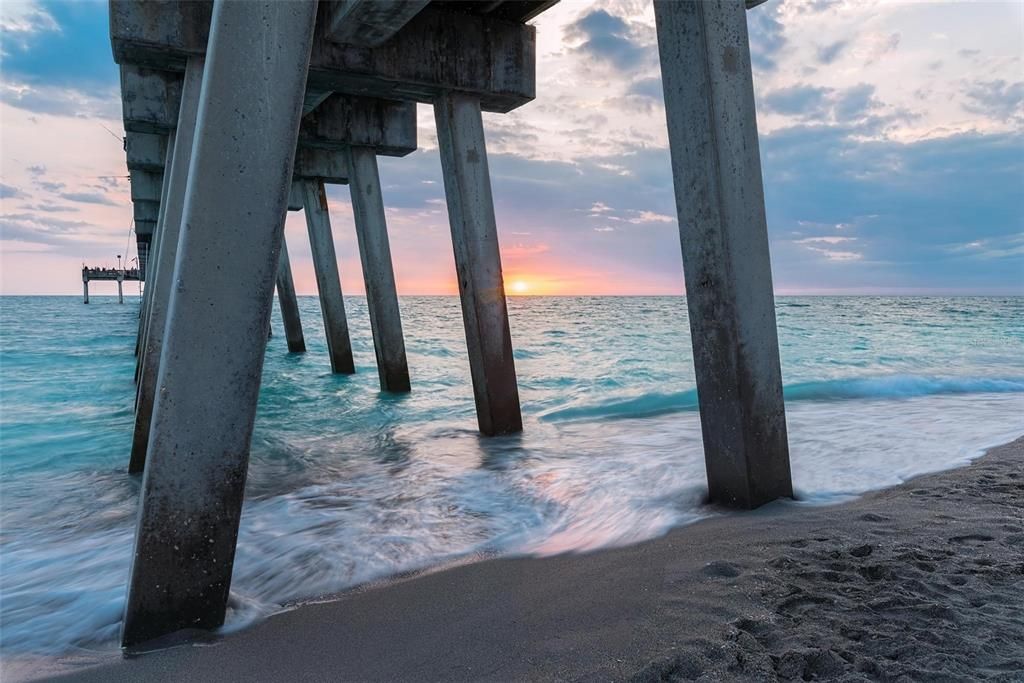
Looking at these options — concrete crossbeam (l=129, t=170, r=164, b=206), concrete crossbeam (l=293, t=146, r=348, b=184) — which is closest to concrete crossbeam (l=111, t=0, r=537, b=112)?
concrete crossbeam (l=293, t=146, r=348, b=184)

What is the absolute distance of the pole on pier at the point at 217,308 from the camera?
207 cm

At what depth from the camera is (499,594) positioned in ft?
8.23

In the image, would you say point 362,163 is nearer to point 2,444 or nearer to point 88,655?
point 2,444

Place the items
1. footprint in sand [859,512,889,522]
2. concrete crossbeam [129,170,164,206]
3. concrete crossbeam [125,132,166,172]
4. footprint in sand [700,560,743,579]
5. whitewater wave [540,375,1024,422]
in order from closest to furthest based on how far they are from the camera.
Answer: footprint in sand [700,560,743,579] < footprint in sand [859,512,889,522] < whitewater wave [540,375,1024,422] < concrete crossbeam [125,132,166,172] < concrete crossbeam [129,170,164,206]

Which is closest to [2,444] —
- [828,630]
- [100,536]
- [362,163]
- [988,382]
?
[100,536]

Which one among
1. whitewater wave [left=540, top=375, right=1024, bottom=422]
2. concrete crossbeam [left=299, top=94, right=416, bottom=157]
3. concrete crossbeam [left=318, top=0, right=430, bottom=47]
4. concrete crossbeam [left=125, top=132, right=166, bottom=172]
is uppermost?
concrete crossbeam [left=125, top=132, right=166, bottom=172]

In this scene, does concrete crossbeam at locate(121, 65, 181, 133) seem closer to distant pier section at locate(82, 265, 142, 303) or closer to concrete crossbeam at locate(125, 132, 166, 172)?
concrete crossbeam at locate(125, 132, 166, 172)

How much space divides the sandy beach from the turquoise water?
1.18 ft

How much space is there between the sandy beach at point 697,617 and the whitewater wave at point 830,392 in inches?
210

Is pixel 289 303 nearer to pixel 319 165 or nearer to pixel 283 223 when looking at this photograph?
pixel 319 165

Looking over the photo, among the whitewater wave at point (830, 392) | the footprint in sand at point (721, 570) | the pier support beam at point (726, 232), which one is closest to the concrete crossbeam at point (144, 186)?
the whitewater wave at point (830, 392)

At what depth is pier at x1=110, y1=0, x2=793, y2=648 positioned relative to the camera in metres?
2.08

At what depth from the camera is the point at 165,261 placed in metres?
5.25

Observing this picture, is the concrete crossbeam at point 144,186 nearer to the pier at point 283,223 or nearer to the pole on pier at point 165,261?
the pier at point 283,223
